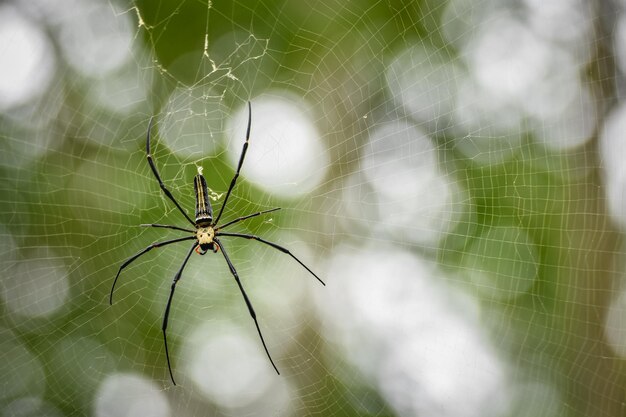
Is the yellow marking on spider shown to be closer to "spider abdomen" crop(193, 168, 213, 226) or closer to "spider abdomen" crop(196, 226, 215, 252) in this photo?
"spider abdomen" crop(196, 226, 215, 252)

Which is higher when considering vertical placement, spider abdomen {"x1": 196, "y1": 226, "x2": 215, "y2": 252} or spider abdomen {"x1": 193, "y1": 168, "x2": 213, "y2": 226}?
spider abdomen {"x1": 193, "y1": 168, "x2": 213, "y2": 226}

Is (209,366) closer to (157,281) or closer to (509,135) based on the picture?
(157,281)

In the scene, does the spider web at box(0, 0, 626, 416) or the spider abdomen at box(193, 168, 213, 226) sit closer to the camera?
the spider abdomen at box(193, 168, 213, 226)

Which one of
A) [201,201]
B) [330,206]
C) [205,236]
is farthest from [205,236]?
[330,206]

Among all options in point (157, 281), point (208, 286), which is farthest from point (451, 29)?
point (157, 281)

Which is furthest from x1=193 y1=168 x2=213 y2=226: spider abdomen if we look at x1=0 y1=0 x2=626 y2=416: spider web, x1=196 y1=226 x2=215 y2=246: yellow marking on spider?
x1=0 y1=0 x2=626 y2=416: spider web

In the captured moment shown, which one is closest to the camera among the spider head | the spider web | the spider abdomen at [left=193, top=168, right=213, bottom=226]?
the spider abdomen at [left=193, top=168, right=213, bottom=226]

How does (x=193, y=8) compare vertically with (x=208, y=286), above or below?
above

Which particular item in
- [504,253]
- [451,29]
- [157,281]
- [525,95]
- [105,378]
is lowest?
[105,378]

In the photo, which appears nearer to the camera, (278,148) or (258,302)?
(278,148)
